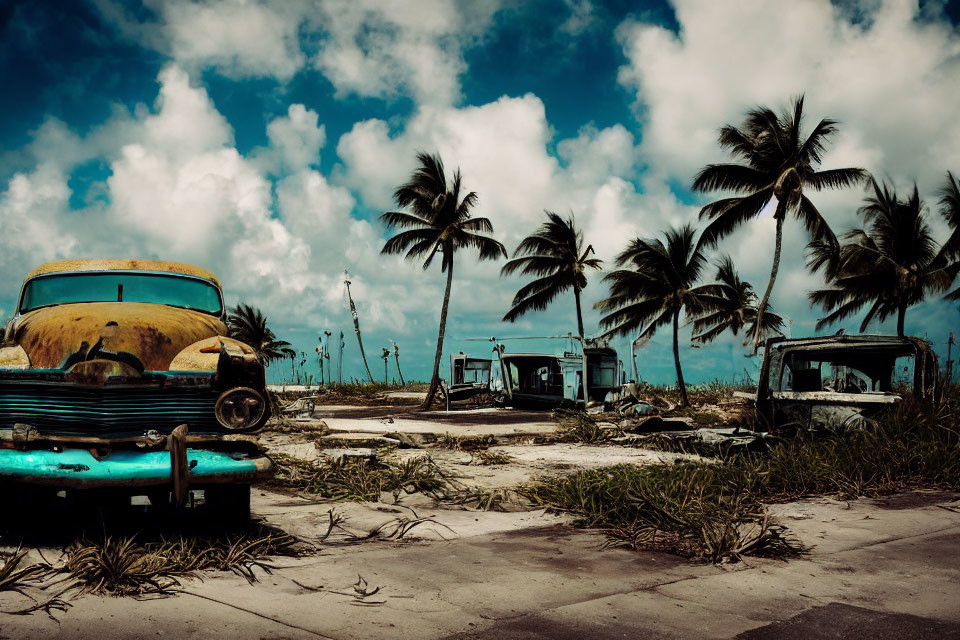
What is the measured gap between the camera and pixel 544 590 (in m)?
4.32

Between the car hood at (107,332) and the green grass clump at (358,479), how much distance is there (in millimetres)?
2487

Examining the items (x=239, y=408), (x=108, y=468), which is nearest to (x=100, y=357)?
(x=108, y=468)

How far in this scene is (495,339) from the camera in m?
27.5

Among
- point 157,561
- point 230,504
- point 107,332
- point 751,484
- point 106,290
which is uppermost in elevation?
point 106,290

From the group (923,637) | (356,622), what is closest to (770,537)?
(923,637)

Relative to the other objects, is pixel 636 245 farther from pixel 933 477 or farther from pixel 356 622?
pixel 356 622

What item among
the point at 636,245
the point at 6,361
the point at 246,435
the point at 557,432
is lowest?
the point at 557,432

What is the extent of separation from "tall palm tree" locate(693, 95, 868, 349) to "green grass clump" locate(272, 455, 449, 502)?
17144 mm

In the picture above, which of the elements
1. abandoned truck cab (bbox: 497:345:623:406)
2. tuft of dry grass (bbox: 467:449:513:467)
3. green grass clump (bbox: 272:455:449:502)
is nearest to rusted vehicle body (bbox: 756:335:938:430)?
tuft of dry grass (bbox: 467:449:513:467)

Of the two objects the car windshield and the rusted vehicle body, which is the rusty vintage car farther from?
the rusted vehicle body

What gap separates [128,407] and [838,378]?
1031cm

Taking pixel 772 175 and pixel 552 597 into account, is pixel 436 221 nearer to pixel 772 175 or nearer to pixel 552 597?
pixel 772 175

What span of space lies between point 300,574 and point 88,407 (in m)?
1.82

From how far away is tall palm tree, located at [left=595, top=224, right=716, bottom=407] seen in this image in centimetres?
2802
